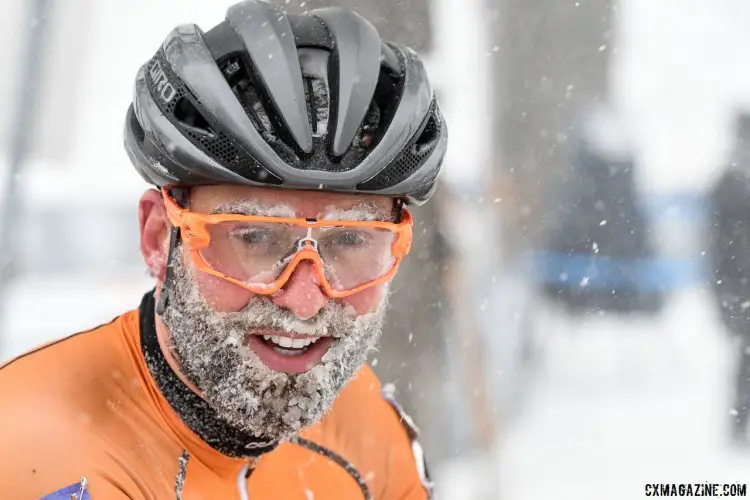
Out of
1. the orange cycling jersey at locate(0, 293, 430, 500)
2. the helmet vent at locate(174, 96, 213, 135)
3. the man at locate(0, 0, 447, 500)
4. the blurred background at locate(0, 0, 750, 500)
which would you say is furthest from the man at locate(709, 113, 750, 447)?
the helmet vent at locate(174, 96, 213, 135)

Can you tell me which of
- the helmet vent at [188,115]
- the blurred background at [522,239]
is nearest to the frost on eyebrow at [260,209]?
the helmet vent at [188,115]

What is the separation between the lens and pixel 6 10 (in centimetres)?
836

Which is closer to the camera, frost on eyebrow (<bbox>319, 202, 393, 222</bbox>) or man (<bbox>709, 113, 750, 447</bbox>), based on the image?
frost on eyebrow (<bbox>319, 202, 393, 222</bbox>)

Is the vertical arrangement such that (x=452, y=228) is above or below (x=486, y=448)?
above

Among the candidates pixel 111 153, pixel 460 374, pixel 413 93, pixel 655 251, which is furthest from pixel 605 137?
pixel 413 93

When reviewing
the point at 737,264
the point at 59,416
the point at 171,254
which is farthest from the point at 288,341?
the point at 737,264

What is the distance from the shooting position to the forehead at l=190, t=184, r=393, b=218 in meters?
2.13

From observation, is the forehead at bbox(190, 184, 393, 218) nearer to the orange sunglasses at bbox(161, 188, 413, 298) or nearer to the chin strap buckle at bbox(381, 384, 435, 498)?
the orange sunglasses at bbox(161, 188, 413, 298)

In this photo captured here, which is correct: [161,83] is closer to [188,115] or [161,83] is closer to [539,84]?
[188,115]

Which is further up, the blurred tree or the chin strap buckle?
the blurred tree

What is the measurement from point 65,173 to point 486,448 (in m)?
6.18

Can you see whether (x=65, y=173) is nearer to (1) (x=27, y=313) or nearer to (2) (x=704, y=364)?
(1) (x=27, y=313)

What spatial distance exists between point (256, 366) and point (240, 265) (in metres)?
0.26

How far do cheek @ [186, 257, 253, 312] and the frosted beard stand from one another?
1 centimetres
